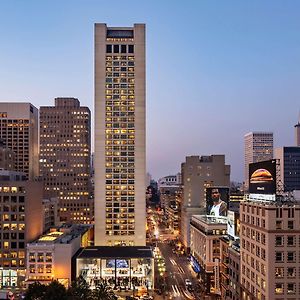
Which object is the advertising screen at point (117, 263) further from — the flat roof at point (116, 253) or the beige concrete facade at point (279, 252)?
the beige concrete facade at point (279, 252)

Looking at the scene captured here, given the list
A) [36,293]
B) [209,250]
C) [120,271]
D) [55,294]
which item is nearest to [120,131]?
[209,250]

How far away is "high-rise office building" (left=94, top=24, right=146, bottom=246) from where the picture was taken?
185m

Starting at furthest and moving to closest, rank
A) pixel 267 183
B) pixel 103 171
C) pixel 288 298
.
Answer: pixel 103 171
pixel 267 183
pixel 288 298

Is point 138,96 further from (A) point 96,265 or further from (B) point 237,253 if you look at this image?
(B) point 237,253

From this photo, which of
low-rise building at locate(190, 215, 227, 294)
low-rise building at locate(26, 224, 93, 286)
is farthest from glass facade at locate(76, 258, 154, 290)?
low-rise building at locate(190, 215, 227, 294)

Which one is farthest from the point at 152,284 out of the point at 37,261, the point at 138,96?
the point at 138,96

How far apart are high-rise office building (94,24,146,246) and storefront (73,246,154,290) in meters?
46.5

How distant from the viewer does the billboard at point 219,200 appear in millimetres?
171000

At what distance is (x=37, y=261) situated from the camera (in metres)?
135

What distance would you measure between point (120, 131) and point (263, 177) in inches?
4009

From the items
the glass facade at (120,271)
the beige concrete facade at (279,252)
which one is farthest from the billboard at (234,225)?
the beige concrete facade at (279,252)

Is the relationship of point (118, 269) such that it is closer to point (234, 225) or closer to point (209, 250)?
point (209, 250)

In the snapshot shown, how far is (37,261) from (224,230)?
210 feet

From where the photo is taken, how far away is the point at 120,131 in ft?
614
